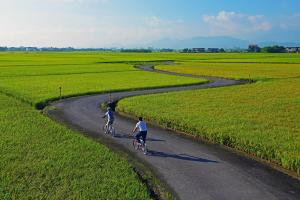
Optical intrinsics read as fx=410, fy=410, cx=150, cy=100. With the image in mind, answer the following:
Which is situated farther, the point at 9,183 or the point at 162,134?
the point at 162,134

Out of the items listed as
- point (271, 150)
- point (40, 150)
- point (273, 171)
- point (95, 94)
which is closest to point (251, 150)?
point (271, 150)

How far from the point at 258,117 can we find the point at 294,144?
6747 mm

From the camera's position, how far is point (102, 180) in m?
13.2

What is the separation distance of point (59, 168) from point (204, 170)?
5.17 metres

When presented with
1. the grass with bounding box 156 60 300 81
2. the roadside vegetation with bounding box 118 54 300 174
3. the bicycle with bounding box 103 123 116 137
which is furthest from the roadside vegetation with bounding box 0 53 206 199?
the grass with bounding box 156 60 300 81

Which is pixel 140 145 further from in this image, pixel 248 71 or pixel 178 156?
pixel 248 71

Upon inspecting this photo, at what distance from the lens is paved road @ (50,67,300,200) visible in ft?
41.5

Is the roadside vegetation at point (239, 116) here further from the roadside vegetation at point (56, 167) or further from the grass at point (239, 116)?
the roadside vegetation at point (56, 167)

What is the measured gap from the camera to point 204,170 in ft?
48.8

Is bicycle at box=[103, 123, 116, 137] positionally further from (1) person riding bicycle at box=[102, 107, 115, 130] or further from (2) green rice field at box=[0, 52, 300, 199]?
(2) green rice field at box=[0, 52, 300, 199]

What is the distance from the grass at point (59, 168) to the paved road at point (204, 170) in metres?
1.37

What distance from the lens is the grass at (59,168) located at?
12.1 m

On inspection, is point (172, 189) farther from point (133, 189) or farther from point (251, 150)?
point (251, 150)

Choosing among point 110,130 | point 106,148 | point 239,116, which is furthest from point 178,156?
point 239,116
